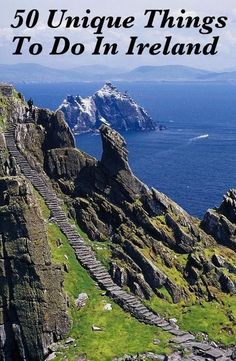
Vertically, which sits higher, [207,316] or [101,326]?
[207,316]

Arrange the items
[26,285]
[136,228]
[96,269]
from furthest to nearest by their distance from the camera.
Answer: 1. [136,228]
2. [96,269]
3. [26,285]

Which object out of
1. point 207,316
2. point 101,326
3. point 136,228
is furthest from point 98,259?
point 207,316

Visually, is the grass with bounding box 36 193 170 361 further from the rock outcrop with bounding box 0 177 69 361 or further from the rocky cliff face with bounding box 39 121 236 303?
the rocky cliff face with bounding box 39 121 236 303

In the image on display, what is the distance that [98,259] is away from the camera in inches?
3246

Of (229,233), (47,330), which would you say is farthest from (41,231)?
(229,233)

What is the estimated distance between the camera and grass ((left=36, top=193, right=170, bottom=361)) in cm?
6662

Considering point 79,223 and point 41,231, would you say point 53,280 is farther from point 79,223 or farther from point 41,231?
point 79,223

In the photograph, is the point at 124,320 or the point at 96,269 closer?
the point at 124,320

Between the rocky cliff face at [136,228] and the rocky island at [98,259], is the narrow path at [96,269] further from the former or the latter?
the rocky cliff face at [136,228]

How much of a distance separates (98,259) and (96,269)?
2.15 meters

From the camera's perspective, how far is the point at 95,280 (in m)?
79.2

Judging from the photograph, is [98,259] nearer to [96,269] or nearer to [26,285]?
[96,269]

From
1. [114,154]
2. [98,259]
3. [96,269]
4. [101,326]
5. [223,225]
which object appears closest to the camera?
[101,326]

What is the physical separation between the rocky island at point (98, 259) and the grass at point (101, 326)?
0.42 feet
